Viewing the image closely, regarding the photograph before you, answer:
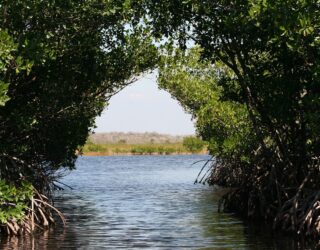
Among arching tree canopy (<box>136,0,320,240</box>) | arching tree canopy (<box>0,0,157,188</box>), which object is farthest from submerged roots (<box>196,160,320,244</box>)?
arching tree canopy (<box>0,0,157,188</box>)

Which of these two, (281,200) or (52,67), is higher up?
(52,67)

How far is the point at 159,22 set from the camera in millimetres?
21781

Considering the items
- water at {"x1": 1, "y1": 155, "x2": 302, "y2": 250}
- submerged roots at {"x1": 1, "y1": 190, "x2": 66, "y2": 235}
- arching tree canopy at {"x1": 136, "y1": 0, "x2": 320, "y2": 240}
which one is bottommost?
water at {"x1": 1, "y1": 155, "x2": 302, "y2": 250}

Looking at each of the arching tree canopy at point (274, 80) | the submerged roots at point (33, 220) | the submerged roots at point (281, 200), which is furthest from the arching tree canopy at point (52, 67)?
the submerged roots at point (281, 200)

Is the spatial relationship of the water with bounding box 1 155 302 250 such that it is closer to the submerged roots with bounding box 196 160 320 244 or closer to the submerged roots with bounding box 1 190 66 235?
the submerged roots with bounding box 1 190 66 235

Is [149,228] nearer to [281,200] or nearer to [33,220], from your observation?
[33,220]

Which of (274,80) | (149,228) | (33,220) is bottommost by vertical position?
(149,228)

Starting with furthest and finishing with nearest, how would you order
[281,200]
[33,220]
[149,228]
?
[149,228], [281,200], [33,220]

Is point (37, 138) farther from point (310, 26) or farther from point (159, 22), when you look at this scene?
point (310, 26)

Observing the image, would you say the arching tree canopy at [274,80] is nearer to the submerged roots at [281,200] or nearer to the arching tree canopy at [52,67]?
the submerged roots at [281,200]

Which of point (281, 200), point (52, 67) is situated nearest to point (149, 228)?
point (281, 200)

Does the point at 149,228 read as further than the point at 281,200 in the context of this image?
Yes

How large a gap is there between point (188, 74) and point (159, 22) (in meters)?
22.2

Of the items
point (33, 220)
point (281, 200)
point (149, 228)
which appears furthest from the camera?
point (149, 228)
